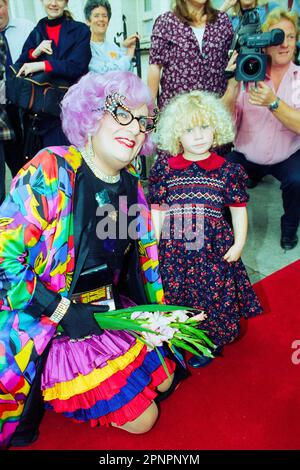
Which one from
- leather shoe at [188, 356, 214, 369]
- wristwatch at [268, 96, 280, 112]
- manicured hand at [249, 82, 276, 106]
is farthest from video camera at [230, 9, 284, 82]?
leather shoe at [188, 356, 214, 369]

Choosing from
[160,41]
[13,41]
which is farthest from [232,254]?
[13,41]

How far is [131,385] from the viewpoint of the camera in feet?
4.46

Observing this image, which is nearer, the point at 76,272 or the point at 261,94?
the point at 76,272

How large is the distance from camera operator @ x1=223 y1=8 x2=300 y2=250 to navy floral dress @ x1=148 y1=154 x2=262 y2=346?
0.91 metres

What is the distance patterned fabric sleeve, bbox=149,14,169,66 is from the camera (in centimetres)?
A: 236

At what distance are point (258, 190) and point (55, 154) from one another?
9.49ft

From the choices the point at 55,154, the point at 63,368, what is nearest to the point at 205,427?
the point at 63,368

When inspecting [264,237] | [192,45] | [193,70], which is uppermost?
[192,45]

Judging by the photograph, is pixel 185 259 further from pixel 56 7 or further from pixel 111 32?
pixel 111 32

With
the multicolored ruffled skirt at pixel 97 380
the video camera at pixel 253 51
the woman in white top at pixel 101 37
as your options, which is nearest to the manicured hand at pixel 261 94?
the video camera at pixel 253 51

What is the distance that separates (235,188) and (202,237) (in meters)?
0.24

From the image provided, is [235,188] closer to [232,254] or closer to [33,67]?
[232,254]

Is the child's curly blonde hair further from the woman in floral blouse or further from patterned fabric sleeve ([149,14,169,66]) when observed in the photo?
patterned fabric sleeve ([149,14,169,66])

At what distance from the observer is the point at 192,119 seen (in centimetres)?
157
